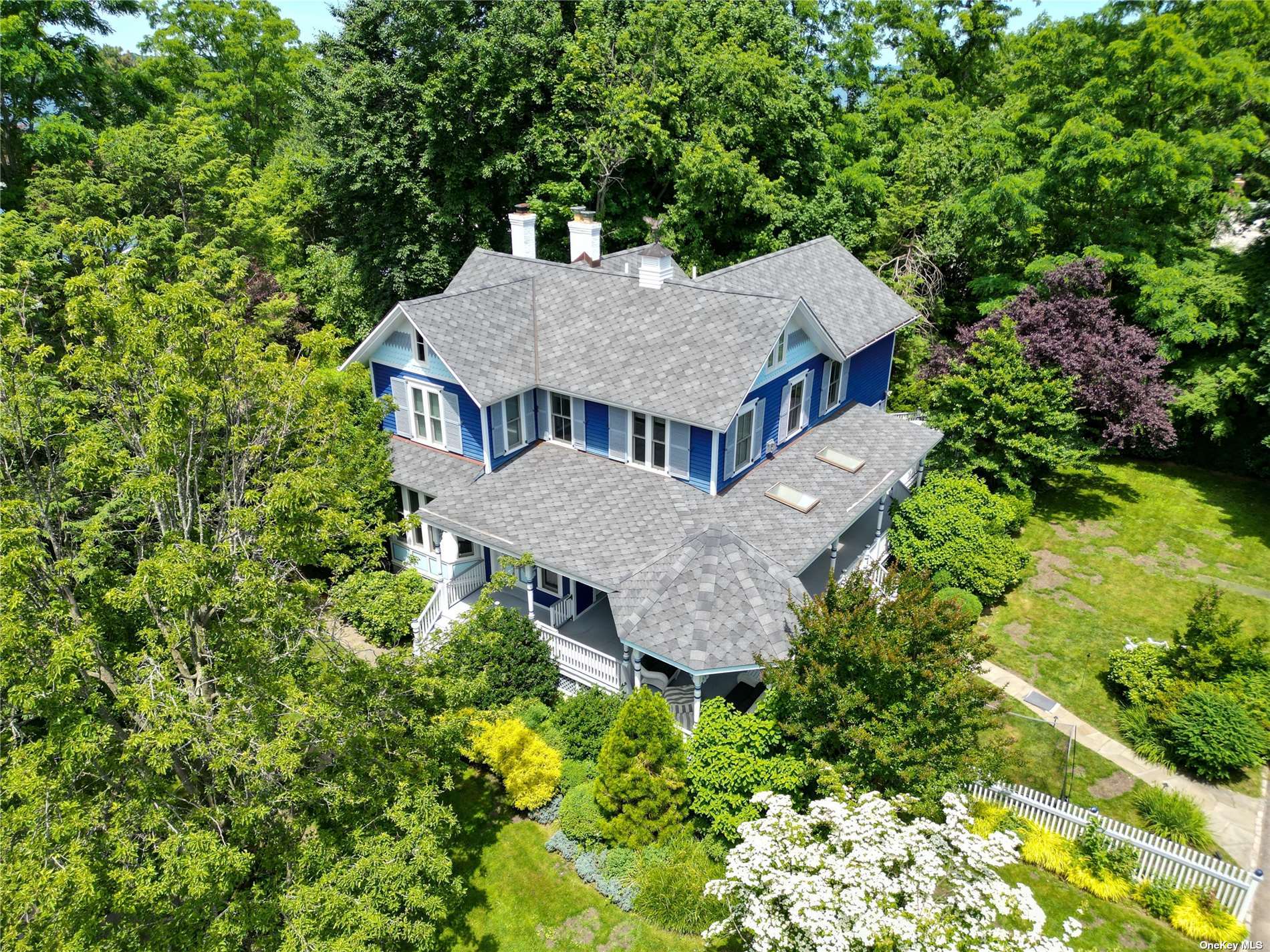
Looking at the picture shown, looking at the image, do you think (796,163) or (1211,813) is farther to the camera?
(796,163)

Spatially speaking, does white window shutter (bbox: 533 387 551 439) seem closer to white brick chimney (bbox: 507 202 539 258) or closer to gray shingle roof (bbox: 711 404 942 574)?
gray shingle roof (bbox: 711 404 942 574)

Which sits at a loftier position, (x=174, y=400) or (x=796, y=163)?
(x=796, y=163)

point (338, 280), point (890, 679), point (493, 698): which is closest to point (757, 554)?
point (890, 679)

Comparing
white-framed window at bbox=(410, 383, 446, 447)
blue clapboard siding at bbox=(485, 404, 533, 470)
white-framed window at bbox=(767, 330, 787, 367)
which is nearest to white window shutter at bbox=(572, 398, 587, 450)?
blue clapboard siding at bbox=(485, 404, 533, 470)

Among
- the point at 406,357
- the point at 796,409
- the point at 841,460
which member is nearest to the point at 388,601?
the point at 406,357

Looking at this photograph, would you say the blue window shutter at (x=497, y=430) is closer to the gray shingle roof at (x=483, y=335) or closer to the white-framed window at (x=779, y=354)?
the gray shingle roof at (x=483, y=335)

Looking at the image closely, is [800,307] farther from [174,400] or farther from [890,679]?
[174,400]

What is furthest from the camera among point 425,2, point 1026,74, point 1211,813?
point 1026,74
